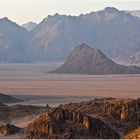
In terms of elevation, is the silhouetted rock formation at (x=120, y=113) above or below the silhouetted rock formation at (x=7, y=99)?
below

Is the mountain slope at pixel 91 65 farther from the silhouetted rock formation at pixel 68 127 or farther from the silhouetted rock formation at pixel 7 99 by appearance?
the silhouetted rock formation at pixel 68 127

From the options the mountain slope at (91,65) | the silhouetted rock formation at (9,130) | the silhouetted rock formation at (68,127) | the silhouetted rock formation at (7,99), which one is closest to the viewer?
the silhouetted rock formation at (68,127)

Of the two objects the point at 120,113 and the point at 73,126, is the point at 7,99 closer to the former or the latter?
the point at 120,113

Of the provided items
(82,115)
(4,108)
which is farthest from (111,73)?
(82,115)

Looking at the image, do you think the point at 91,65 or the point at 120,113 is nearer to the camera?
the point at 120,113

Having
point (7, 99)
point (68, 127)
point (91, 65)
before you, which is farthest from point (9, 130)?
point (91, 65)

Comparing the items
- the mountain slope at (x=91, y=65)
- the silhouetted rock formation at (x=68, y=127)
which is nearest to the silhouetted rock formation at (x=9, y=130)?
the silhouetted rock formation at (x=68, y=127)

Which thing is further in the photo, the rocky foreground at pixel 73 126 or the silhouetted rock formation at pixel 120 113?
the silhouetted rock formation at pixel 120 113
